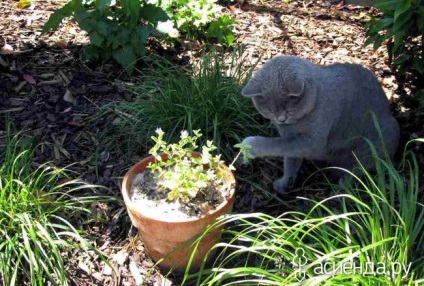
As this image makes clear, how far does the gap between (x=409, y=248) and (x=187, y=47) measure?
11.3 ft

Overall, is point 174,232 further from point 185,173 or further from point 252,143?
point 252,143

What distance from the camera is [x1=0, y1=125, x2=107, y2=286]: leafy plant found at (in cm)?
340

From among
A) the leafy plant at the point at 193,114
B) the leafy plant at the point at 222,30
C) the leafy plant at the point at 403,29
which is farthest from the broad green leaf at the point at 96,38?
the leafy plant at the point at 403,29

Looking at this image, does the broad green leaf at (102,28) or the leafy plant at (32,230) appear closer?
the leafy plant at (32,230)

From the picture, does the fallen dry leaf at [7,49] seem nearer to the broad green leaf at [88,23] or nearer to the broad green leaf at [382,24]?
the broad green leaf at [88,23]

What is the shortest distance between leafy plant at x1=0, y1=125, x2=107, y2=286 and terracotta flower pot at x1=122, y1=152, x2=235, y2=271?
374 mm

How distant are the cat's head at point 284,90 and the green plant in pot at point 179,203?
0.56 m

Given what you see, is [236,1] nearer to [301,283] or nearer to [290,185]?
[290,185]

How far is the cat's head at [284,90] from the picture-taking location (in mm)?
3857

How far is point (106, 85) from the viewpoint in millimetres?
5418

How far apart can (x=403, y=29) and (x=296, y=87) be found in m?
1.30

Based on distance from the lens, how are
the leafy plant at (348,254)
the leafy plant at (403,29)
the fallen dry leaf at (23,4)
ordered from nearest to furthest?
the leafy plant at (348,254)
the leafy plant at (403,29)
the fallen dry leaf at (23,4)

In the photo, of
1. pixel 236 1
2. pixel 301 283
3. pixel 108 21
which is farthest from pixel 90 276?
pixel 236 1

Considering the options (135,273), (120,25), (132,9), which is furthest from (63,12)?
(135,273)
